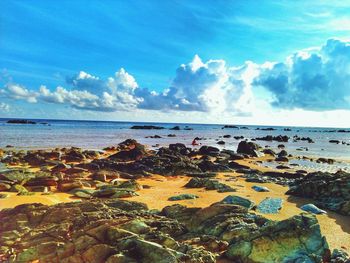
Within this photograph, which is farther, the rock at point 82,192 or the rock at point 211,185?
the rock at point 211,185

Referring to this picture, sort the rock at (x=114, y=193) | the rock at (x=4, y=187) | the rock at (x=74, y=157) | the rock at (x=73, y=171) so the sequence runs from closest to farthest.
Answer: the rock at (x=114, y=193), the rock at (x=4, y=187), the rock at (x=73, y=171), the rock at (x=74, y=157)

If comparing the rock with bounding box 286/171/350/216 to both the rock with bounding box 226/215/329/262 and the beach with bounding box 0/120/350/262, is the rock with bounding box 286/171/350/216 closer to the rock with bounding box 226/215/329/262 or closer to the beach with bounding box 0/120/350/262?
the beach with bounding box 0/120/350/262

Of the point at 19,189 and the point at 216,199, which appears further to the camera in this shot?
the point at 19,189

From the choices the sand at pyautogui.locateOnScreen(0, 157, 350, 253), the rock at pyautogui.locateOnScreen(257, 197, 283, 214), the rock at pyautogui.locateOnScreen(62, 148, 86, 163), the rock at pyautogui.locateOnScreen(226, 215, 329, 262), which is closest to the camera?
the rock at pyautogui.locateOnScreen(226, 215, 329, 262)

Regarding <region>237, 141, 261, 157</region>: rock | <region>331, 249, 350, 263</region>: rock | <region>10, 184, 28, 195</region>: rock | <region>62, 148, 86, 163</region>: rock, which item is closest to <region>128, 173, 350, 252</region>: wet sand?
<region>331, 249, 350, 263</region>: rock

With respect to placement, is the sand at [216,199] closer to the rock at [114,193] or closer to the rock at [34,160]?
the rock at [114,193]

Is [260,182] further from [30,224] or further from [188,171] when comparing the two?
[30,224]

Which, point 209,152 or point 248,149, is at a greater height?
point 248,149

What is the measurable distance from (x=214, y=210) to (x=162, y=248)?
12.3ft

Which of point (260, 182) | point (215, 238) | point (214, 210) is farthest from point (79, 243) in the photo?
point (260, 182)

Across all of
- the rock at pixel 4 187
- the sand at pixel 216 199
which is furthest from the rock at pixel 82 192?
the rock at pixel 4 187

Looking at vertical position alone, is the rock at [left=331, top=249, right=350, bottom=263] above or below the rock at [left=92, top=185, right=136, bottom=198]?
above

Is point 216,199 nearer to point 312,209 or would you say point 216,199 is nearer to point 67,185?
point 312,209

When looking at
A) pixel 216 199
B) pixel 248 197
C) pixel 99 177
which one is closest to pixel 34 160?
pixel 99 177
